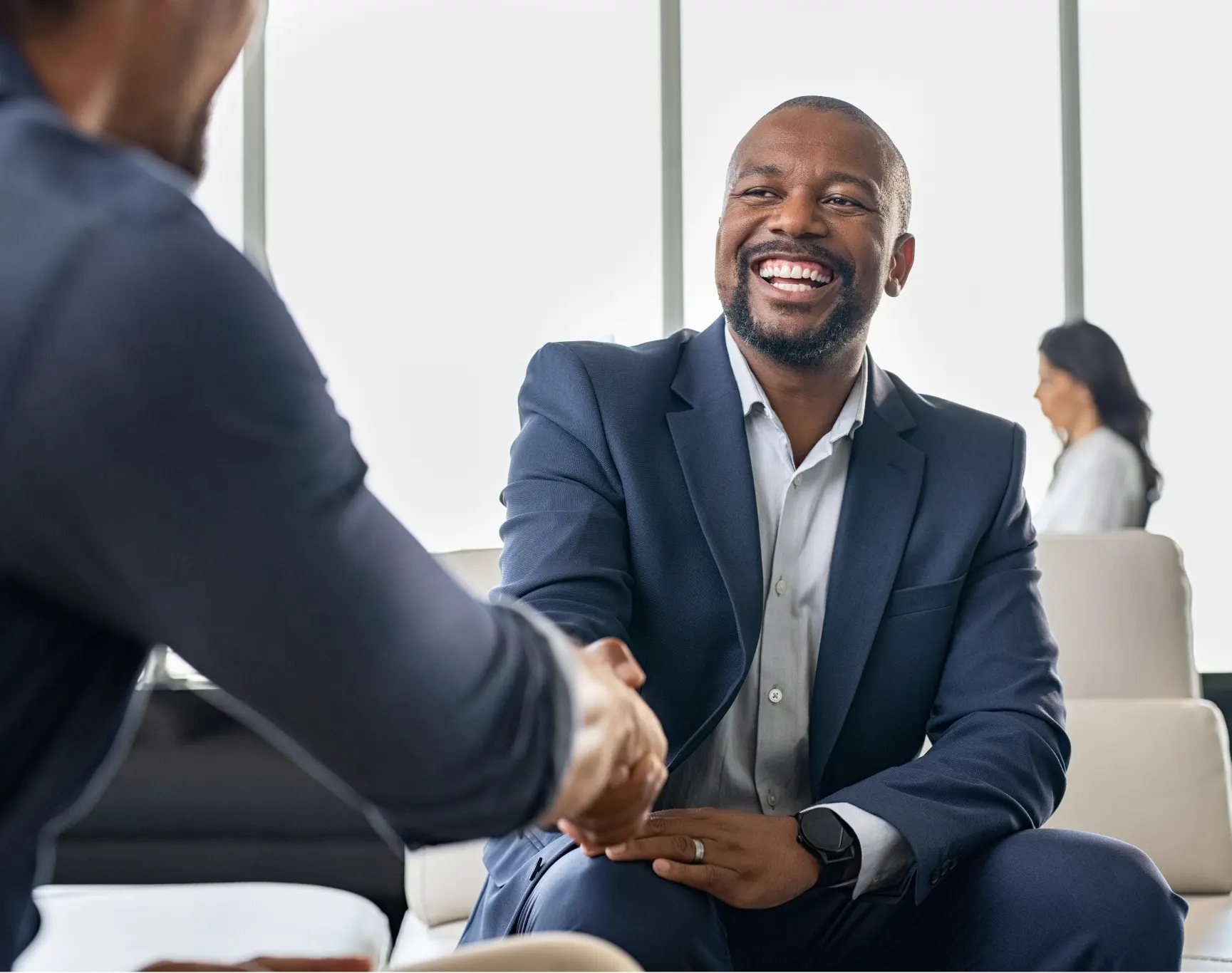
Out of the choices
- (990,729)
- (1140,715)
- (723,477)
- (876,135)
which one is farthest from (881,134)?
(1140,715)

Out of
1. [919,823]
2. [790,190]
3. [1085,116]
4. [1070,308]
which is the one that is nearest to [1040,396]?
[1070,308]

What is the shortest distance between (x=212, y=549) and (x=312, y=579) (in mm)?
42

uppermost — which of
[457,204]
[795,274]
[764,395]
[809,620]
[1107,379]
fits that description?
[457,204]

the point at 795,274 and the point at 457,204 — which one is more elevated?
the point at 457,204

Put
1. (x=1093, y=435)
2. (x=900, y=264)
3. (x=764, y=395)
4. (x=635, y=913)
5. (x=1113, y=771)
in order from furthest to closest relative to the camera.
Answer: (x=1093, y=435), (x=1113, y=771), (x=900, y=264), (x=764, y=395), (x=635, y=913)

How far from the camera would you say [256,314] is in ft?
1.73

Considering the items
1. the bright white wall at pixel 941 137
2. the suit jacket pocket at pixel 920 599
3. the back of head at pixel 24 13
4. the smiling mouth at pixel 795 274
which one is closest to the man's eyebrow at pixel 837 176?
the smiling mouth at pixel 795 274

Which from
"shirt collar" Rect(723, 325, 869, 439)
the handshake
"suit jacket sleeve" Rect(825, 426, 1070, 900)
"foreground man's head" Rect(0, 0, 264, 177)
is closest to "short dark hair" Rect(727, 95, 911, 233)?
"shirt collar" Rect(723, 325, 869, 439)

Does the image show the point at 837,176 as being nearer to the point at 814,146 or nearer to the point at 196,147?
the point at 814,146

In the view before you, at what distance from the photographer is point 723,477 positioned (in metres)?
1.55

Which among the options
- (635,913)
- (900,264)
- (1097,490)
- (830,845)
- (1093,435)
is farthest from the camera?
(1093,435)

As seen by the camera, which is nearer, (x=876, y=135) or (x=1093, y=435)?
(x=876, y=135)

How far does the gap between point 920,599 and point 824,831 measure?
1.09ft

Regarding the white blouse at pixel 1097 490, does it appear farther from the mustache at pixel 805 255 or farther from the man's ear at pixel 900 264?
the mustache at pixel 805 255
